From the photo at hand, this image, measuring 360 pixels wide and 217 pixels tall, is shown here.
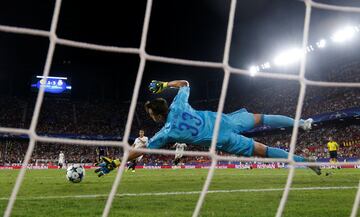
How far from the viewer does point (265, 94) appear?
37.4m

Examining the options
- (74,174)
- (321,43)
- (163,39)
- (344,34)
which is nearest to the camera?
(74,174)

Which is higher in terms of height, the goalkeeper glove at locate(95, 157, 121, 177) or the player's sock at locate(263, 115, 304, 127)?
the player's sock at locate(263, 115, 304, 127)

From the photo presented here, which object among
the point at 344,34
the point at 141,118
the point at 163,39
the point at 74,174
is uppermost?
the point at 163,39

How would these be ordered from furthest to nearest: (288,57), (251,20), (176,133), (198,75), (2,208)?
(198,75) → (288,57) → (251,20) → (2,208) → (176,133)

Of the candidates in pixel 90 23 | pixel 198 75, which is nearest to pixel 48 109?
pixel 90 23

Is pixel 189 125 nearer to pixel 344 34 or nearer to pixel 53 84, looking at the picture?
pixel 344 34

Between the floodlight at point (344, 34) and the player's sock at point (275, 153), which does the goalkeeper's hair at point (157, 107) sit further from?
the floodlight at point (344, 34)

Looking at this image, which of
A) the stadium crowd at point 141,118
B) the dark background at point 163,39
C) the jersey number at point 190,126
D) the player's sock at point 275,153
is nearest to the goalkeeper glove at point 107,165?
the jersey number at point 190,126

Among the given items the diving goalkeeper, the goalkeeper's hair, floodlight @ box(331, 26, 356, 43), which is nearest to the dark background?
floodlight @ box(331, 26, 356, 43)

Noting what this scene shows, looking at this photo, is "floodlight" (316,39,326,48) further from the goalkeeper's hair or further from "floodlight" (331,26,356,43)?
the goalkeeper's hair

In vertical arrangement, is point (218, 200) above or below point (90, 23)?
below

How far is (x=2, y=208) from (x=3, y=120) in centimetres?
3169

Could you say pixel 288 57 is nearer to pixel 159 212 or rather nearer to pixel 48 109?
pixel 48 109

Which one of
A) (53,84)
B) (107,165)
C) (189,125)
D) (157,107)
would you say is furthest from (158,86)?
(53,84)
